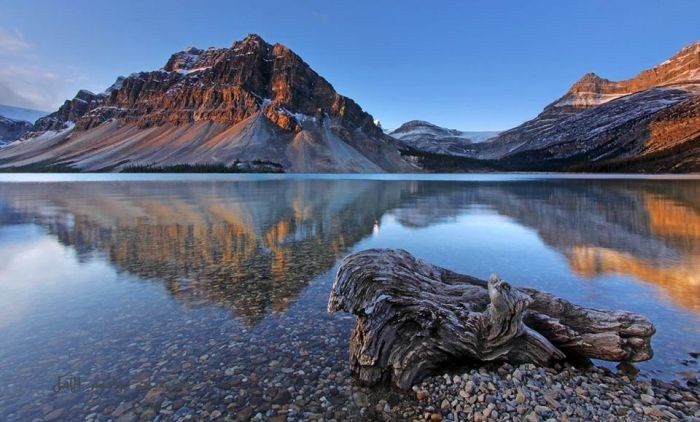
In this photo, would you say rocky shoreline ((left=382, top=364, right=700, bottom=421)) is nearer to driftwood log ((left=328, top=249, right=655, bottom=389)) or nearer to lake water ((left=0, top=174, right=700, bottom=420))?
driftwood log ((left=328, top=249, right=655, bottom=389))

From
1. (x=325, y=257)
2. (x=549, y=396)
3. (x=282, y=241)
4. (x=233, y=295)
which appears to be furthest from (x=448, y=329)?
(x=282, y=241)

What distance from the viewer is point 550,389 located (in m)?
7.55

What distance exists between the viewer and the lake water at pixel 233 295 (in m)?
7.98

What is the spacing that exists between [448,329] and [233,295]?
758 cm

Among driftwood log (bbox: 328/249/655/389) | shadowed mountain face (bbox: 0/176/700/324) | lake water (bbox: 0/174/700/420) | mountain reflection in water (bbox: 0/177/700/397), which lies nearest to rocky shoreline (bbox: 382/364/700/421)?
driftwood log (bbox: 328/249/655/389)

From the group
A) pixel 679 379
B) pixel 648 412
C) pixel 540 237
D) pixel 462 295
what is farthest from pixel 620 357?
pixel 540 237

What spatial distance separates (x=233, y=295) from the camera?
13.4m

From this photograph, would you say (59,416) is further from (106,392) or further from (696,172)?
(696,172)

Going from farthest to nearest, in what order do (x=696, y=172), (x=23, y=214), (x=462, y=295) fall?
(x=696, y=172) → (x=23, y=214) → (x=462, y=295)

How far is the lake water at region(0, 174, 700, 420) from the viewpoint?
314 inches

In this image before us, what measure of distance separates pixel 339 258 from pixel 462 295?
956 cm

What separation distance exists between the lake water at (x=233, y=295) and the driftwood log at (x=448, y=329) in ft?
2.32

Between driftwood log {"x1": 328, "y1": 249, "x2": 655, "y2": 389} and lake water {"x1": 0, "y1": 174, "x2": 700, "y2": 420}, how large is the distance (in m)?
0.71

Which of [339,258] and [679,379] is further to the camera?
[339,258]
